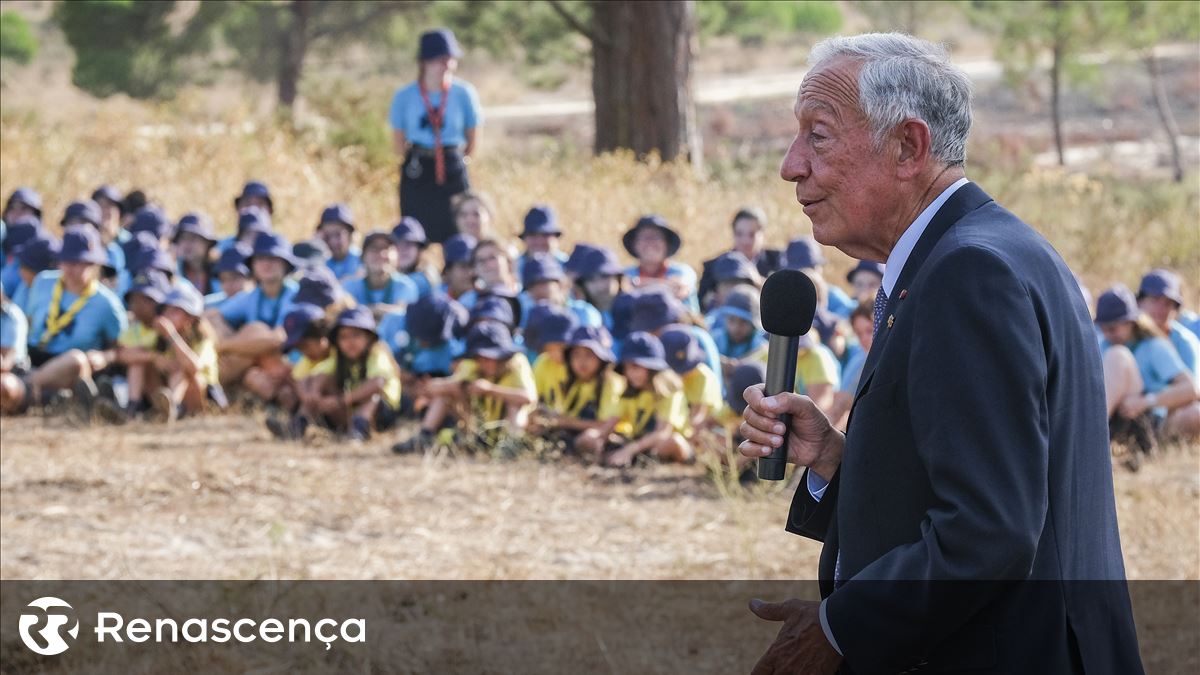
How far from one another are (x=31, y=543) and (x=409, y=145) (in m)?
6.11

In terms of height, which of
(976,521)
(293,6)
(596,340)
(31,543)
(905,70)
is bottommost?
(31,543)

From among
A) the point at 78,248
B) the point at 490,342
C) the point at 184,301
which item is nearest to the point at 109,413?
the point at 184,301

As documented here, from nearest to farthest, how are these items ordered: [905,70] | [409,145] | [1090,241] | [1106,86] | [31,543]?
[905,70]
[31,543]
[409,145]
[1090,241]
[1106,86]

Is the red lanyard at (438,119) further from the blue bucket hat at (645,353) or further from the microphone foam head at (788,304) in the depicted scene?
the microphone foam head at (788,304)

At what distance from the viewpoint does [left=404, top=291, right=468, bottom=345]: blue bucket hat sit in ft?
30.2

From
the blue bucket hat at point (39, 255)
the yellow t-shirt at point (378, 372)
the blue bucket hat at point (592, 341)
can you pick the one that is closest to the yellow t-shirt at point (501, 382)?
the blue bucket hat at point (592, 341)

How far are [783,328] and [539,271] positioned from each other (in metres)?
6.81

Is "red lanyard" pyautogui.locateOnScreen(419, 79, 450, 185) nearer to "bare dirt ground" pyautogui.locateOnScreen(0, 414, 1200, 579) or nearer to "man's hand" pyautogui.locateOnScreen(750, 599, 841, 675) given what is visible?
"bare dirt ground" pyautogui.locateOnScreen(0, 414, 1200, 579)

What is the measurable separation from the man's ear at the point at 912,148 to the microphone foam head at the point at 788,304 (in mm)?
275

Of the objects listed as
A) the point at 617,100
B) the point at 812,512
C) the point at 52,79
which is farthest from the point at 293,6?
the point at 52,79

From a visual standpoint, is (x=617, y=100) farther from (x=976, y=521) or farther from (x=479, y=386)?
(x=976, y=521)

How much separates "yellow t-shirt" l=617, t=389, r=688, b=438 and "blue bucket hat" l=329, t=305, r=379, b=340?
151 cm

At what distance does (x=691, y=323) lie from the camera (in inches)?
350

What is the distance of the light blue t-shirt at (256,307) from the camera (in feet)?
33.3
